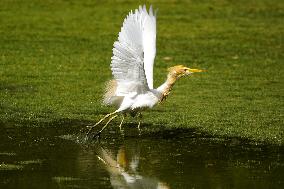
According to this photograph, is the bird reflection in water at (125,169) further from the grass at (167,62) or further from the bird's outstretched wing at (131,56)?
the grass at (167,62)

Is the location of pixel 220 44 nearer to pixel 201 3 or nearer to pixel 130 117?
pixel 201 3

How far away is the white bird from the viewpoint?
1023cm

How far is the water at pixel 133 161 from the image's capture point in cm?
822

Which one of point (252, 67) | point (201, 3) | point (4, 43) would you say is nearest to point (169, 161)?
point (252, 67)

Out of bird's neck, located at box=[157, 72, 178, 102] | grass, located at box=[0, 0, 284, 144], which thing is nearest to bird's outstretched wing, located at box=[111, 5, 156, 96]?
bird's neck, located at box=[157, 72, 178, 102]

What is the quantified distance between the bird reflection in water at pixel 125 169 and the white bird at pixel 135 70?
0.86 meters

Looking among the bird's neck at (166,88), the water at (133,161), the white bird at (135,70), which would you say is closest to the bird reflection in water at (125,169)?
the water at (133,161)

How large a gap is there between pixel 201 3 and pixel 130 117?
1144 centimetres

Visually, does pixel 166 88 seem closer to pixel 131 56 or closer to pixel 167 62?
pixel 131 56

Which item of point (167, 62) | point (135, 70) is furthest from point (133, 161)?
point (167, 62)

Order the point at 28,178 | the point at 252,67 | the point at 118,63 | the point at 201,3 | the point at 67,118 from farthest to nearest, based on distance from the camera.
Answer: the point at 201,3 → the point at 252,67 → the point at 67,118 → the point at 118,63 → the point at 28,178

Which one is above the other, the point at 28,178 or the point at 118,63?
the point at 118,63

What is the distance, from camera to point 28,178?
8.19 metres

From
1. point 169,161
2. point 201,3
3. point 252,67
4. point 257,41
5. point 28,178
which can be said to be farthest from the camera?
point 201,3
